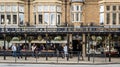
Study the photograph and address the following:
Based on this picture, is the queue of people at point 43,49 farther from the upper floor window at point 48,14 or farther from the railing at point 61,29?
the upper floor window at point 48,14

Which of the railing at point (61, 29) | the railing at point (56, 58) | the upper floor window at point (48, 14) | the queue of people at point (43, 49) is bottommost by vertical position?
the railing at point (56, 58)

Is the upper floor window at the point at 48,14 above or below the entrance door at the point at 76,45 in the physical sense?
above

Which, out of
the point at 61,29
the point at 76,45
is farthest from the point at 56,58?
the point at 76,45

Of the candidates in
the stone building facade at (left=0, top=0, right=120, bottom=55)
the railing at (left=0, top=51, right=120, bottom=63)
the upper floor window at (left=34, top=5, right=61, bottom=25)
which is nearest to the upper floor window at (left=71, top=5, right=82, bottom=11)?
the stone building facade at (left=0, top=0, right=120, bottom=55)

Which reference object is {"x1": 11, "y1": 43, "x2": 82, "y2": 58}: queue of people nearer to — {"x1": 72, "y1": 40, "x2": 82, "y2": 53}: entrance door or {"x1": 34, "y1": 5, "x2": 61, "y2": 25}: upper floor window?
{"x1": 72, "y1": 40, "x2": 82, "y2": 53}: entrance door

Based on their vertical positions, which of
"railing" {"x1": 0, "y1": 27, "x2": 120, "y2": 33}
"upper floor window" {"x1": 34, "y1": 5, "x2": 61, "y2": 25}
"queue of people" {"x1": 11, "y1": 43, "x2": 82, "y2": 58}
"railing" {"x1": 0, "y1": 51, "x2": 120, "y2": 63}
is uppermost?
"upper floor window" {"x1": 34, "y1": 5, "x2": 61, "y2": 25}

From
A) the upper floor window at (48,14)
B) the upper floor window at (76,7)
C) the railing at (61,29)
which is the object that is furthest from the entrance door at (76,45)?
the upper floor window at (76,7)

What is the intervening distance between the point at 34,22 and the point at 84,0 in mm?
5804

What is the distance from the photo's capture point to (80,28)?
44.3 m

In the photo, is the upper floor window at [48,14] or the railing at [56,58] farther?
the upper floor window at [48,14]

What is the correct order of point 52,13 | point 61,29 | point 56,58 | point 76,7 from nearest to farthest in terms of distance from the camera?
point 56,58 < point 61,29 < point 76,7 < point 52,13

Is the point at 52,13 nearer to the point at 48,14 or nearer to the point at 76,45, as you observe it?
the point at 48,14

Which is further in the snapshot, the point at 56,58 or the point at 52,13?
the point at 52,13

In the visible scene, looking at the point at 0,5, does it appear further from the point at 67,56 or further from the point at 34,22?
the point at 67,56
